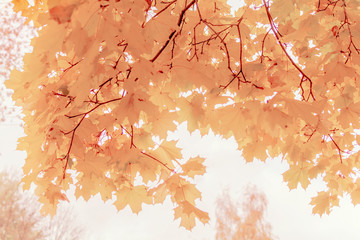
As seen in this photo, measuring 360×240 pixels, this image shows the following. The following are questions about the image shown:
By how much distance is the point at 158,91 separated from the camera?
1.88 metres

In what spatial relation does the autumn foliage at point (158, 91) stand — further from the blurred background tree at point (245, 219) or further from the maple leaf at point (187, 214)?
the blurred background tree at point (245, 219)

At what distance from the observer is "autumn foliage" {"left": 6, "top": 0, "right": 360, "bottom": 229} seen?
1.29 m

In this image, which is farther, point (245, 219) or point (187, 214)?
point (245, 219)

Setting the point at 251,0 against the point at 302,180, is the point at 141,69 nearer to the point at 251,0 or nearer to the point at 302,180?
the point at 251,0

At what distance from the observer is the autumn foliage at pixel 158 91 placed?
1295mm

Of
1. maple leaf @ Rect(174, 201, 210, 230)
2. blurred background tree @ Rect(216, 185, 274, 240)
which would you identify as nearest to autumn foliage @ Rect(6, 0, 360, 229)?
maple leaf @ Rect(174, 201, 210, 230)

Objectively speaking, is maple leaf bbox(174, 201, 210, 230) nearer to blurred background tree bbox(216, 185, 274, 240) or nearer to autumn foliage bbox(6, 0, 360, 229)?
autumn foliage bbox(6, 0, 360, 229)

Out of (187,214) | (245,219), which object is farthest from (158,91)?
(245,219)

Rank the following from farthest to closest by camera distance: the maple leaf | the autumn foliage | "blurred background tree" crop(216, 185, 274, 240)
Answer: "blurred background tree" crop(216, 185, 274, 240) < the maple leaf < the autumn foliage

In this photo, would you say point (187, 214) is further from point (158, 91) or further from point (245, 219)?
point (245, 219)

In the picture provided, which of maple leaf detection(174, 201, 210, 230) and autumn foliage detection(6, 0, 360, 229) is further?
maple leaf detection(174, 201, 210, 230)

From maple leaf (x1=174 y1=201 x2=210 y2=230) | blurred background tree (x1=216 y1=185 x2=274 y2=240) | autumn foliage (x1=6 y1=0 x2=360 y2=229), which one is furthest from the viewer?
blurred background tree (x1=216 y1=185 x2=274 y2=240)

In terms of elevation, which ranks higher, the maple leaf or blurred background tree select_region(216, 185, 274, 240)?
blurred background tree select_region(216, 185, 274, 240)

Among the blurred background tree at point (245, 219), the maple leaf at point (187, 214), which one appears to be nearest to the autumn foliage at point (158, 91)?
the maple leaf at point (187, 214)
